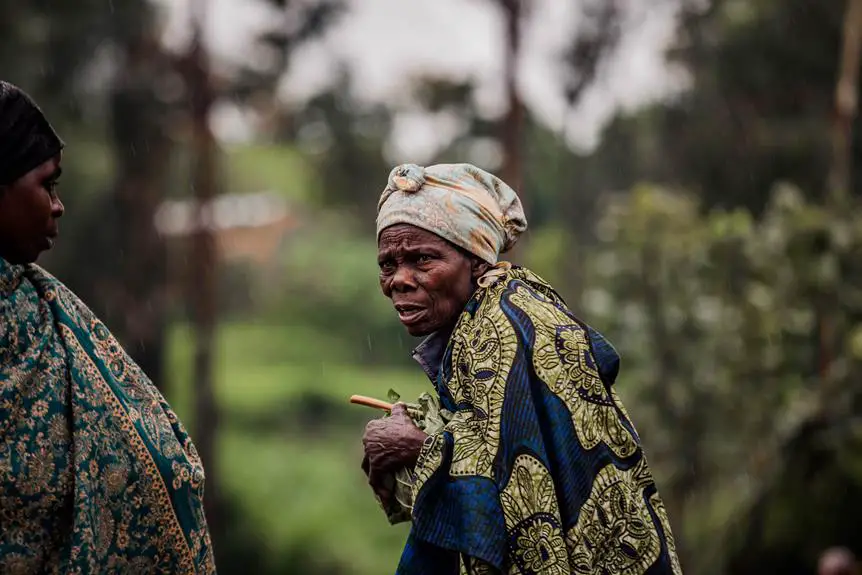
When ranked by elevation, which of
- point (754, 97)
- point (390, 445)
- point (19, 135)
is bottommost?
point (754, 97)

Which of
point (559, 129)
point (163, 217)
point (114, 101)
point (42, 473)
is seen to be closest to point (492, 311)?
point (42, 473)

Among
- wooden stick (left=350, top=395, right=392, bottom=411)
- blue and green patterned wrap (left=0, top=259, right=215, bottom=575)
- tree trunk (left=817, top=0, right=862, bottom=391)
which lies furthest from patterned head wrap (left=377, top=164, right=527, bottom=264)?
tree trunk (left=817, top=0, right=862, bottom=391)

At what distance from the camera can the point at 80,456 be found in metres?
3.11

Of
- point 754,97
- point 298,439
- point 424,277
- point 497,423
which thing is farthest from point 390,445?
point 298,439

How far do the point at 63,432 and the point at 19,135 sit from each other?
824 millimetres

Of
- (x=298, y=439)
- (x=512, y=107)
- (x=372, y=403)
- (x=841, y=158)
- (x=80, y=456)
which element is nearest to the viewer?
(x=80, y=456)

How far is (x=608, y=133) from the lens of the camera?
87.0 feet

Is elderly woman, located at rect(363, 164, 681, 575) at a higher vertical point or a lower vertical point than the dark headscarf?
lower

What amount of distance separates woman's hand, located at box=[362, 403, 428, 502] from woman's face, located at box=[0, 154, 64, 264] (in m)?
1.08

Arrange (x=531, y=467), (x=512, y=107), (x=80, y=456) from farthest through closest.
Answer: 1. (x=512, y=107)
2. (x=80, y=456)
3. (x=531, y=467)

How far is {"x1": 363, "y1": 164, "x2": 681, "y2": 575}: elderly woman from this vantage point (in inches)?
116

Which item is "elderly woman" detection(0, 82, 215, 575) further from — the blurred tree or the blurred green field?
the blurred green field

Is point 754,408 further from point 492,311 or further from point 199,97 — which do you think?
point 492,311

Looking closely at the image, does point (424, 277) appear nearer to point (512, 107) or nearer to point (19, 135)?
point (19, 135)
